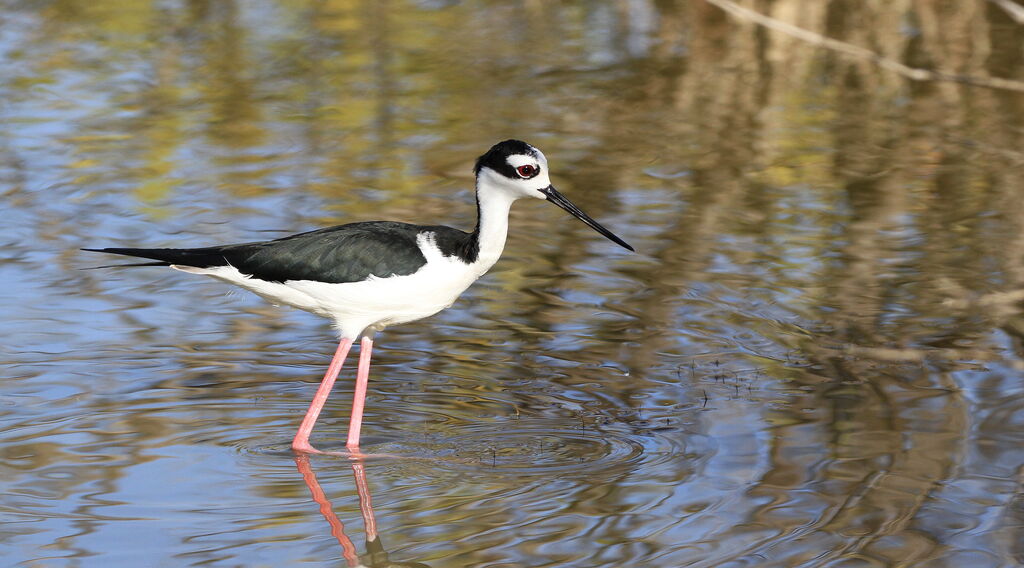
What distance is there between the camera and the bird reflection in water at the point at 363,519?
4820 mm

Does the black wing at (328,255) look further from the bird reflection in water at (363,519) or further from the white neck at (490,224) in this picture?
the bird reflection in water at (363,519)

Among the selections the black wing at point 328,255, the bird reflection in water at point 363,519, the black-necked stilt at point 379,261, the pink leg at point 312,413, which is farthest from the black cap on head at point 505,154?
the bird reflection in water at point 363,519

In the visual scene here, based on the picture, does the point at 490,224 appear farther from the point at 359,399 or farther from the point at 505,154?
the point at 359,399

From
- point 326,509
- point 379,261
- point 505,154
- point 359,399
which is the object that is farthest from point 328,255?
point 326,509

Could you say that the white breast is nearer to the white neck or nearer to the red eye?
the white neck

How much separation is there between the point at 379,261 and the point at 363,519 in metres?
1.03

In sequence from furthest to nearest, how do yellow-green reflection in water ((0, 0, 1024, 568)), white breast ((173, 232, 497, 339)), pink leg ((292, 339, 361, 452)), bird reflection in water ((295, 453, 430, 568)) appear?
pink leg ((292, 339, 361, 452)), white breast ((173, 232, 497, 339)), yellow-green reflection in water ((0, 0, 1024, 568)), bird reflection in water ((295, 453, 430, 568))

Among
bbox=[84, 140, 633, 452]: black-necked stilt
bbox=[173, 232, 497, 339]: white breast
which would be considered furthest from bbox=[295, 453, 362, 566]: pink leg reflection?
bbox=[173, 232, 497, 339]: white breast

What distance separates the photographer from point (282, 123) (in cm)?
1207

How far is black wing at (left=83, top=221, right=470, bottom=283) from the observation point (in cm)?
564

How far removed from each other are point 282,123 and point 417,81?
189 cm

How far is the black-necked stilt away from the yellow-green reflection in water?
56 cm

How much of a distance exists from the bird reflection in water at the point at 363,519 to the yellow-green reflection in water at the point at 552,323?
2 cm

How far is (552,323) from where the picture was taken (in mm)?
7348
